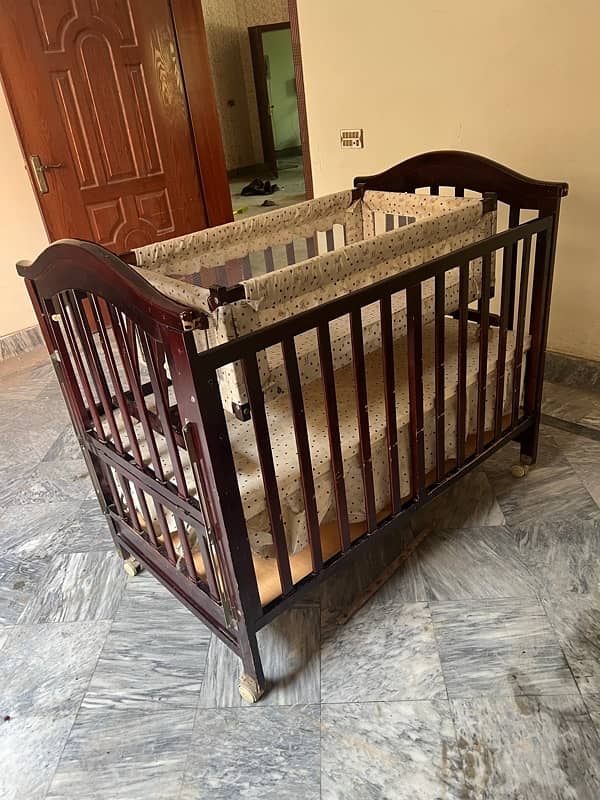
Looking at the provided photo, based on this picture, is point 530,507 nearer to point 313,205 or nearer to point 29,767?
point 313,205

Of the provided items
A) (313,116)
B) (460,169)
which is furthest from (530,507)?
(313,116)

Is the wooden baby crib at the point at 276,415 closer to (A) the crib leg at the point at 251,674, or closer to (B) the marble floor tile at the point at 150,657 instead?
(A) the crib leg at the point at 251,674

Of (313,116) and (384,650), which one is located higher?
(313,116)

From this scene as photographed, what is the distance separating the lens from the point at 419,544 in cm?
172

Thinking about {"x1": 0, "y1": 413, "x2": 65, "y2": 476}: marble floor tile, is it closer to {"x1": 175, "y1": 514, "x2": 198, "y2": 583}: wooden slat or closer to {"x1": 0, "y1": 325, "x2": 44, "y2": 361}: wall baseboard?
{"x1": 0, "y1": 325, "x2": 44, "y2": 361}: wall baseboard

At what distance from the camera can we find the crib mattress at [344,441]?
51.6 inches

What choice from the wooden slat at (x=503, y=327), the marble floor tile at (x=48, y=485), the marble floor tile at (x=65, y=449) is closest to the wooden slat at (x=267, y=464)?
the wooden slat at (x=503, y=327)

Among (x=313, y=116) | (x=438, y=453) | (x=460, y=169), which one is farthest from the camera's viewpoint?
(x=313, y=116)

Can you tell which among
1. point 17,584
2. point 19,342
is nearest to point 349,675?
point 17,584

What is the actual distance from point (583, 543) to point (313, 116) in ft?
7.34

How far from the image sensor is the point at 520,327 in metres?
1.68

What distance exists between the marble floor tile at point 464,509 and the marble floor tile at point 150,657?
0.72m

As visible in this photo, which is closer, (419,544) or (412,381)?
(412,381)

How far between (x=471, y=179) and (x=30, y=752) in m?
1.92
